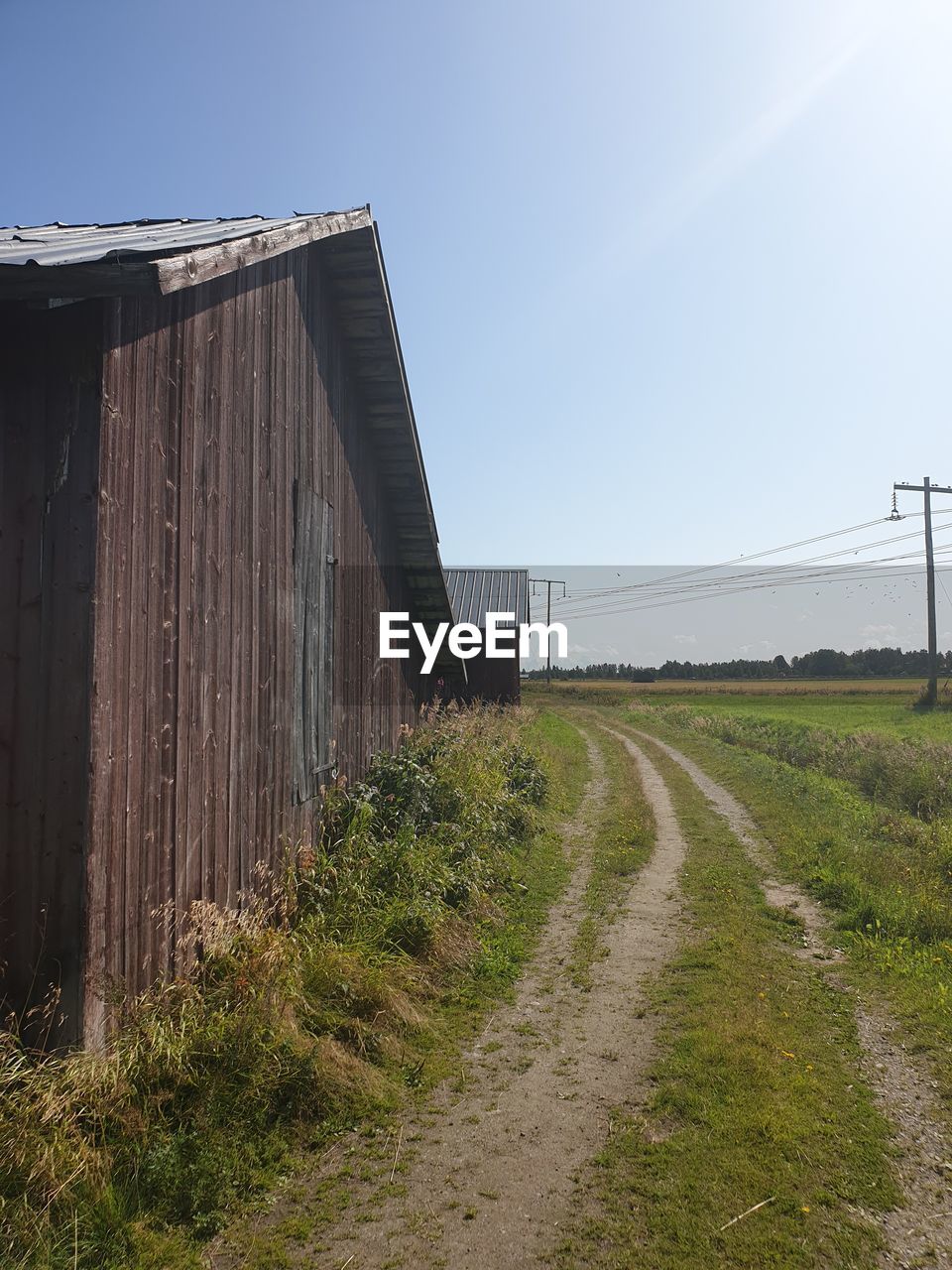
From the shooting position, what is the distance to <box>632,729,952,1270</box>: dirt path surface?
3.40 m

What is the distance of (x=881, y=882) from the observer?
8.92 metres

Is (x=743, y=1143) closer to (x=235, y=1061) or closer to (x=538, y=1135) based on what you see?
(x=538, y=1135)

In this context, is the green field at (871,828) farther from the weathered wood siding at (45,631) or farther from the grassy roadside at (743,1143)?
the weathered wood siding at (45,631)

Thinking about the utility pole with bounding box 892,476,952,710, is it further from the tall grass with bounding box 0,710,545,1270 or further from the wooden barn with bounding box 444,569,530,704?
the tall grass with bounding box 0,710,545,1270

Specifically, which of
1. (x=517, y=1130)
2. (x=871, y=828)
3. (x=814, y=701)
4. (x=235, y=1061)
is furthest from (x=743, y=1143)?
(x=814, y=701)

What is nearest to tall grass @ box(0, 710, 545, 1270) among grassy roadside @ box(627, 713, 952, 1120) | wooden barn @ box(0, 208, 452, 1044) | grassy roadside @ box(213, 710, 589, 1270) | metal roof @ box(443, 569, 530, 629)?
grassy roadside @ box(213, 710, 589, 1270)

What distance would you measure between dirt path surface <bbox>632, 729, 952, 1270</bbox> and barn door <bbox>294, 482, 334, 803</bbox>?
4.62 m

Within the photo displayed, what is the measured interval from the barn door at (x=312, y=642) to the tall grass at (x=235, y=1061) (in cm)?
62

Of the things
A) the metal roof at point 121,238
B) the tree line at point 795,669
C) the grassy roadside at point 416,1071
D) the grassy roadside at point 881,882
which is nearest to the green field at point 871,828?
the grassy roadside at point 881,882

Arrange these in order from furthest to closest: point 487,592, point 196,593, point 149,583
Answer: point 487,592
point 196,593
point 149,583

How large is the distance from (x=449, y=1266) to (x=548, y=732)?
22.7m

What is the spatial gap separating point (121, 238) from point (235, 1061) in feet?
15.3

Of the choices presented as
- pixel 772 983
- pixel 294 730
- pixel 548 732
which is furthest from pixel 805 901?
pixel 548 732

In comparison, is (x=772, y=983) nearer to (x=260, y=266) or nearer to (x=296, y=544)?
(x=296, y=544)
